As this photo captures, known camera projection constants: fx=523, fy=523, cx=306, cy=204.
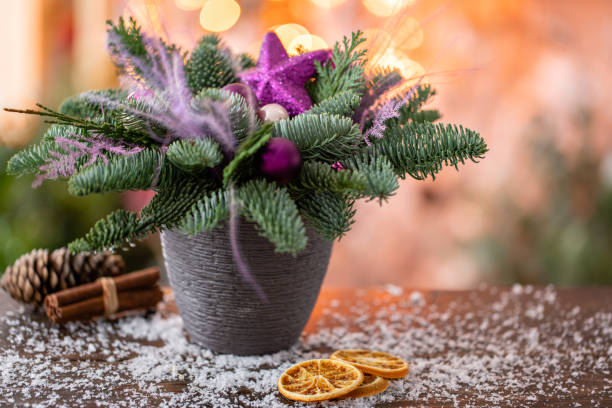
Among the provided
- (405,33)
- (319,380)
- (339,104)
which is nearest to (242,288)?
(319,380)

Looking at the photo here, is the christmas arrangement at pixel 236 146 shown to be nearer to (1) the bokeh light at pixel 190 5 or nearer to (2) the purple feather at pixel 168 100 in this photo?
(2) the purple feather at pixel 168 100

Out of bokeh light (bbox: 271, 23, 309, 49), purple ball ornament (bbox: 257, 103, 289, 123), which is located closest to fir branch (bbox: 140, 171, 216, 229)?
purple ball ornament (bbox: 257, 103, 289, 123)

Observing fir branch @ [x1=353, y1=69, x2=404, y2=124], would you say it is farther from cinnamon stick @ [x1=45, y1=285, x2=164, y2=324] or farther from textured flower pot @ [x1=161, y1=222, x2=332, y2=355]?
cinnamon stick @ [x1=45, y1=285, x2=164, y2=324]

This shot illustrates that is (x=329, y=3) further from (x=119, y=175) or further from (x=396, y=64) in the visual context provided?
(x=119, y=175)

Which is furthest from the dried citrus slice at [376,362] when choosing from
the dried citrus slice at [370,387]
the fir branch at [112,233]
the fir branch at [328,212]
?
the fir branch at [112,233]

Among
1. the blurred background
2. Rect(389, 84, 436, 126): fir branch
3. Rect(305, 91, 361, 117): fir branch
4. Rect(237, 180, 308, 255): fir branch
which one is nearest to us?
Rect(237, 180, 308, 255): fir branch
